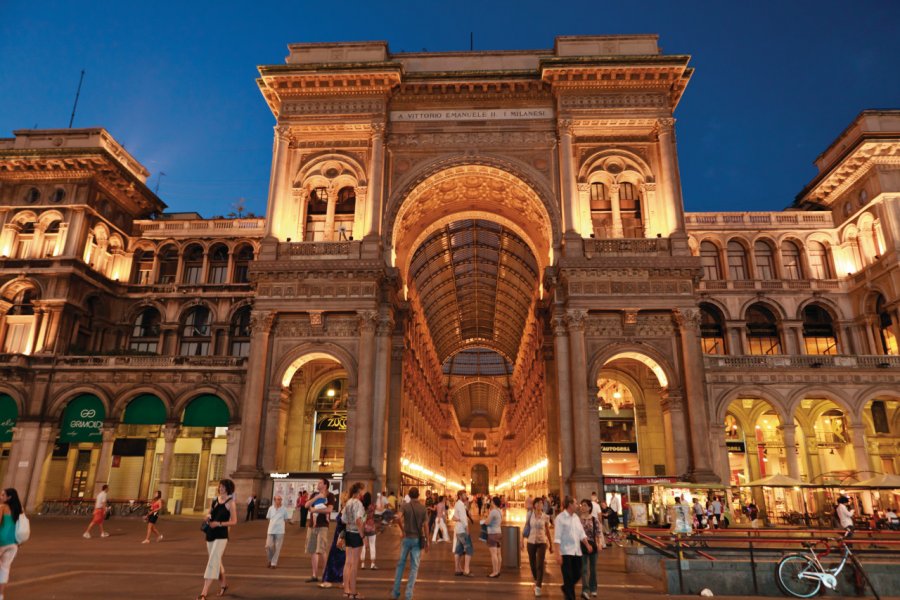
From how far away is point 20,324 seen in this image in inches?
1528

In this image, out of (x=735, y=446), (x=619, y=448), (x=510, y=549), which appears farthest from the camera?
(x=735, y=446)

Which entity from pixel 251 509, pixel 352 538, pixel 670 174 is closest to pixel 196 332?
pixel 251 509

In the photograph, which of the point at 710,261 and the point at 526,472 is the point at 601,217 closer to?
the point at 710,261

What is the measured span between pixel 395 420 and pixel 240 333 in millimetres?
15081

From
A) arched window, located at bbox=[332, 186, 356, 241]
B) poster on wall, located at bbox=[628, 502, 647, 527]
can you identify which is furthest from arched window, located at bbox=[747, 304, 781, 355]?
arched window, located at bbox=[332, 186, 356, 241]

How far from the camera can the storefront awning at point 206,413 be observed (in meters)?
35.0

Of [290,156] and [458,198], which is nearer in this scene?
[290,156]

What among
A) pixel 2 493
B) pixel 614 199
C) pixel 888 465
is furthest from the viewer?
pixel 888 465

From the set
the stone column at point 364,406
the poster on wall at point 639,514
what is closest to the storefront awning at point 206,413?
the stone column at point 364,406

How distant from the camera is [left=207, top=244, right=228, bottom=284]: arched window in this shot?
1737 inches

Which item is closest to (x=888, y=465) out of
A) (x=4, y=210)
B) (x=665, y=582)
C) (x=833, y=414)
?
(x=833, y=414)

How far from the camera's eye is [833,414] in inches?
1449

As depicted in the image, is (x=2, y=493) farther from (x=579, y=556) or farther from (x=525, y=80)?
(x=525, y=80)

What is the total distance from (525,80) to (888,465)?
102 ft
